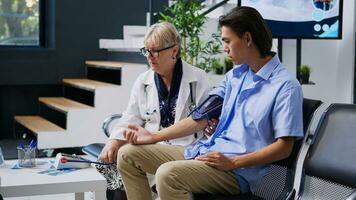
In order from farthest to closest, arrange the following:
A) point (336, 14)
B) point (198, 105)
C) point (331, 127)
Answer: point (336, 14) < point (198, 105) < point (331, 127)

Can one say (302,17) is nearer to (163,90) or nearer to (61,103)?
A: (163,90)

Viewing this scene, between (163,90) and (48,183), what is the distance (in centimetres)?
76

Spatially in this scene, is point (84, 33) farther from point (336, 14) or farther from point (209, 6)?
point (336, 14)

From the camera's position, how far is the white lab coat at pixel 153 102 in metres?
2.75

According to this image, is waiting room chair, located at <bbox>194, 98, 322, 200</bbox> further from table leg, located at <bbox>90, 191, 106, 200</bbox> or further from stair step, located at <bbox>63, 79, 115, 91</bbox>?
stair step, located at <bbox>63, 79, 115, 91</bbox>

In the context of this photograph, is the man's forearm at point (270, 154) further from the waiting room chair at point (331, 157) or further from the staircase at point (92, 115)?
the staircase at point (92, 115)

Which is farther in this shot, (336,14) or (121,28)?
(121,28)

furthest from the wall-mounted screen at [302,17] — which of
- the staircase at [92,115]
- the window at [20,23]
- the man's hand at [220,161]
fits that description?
the window at [20,23]

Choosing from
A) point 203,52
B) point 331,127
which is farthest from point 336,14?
point 331,127

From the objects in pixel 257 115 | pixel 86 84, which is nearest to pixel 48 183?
pixel 257 115

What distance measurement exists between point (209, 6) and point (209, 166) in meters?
3.11

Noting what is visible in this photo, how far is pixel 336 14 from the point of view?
164 inches

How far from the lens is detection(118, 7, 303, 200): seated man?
2.09 m

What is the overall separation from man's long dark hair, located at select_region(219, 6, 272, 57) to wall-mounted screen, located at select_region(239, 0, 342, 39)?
1.85 m
